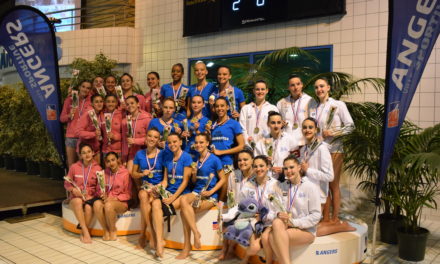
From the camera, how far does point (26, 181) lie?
8.07m

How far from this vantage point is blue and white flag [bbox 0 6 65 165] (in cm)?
524

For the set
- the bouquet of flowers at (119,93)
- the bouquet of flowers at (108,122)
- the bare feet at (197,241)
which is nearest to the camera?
the bare feet at (197,241)

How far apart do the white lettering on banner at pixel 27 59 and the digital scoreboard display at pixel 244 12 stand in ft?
12.8

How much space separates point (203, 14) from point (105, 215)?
17.3 feet

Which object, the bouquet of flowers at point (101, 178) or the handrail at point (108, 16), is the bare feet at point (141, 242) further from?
the handrail at point (108, 16)

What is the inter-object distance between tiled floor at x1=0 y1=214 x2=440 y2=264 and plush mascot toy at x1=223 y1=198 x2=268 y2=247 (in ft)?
2.00

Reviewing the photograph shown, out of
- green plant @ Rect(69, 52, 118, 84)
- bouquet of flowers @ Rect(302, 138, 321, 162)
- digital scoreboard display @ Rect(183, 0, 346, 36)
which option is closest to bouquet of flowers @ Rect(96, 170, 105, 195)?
bouquet of flowers @ Rect(302, 138, 321, 162)

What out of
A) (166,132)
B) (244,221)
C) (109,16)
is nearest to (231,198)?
(244,221)

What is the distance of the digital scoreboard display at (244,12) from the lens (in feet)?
21.7

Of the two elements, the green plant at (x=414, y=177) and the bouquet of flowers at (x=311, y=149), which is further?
the green plant at (x=414, y=177)

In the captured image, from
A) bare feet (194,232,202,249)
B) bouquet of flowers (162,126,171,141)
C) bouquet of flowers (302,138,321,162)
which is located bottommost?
bare feet (194,232,202,249)

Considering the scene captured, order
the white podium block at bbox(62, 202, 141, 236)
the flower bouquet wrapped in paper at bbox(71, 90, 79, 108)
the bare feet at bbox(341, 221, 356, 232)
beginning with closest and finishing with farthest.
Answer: the bare feet at bbox(341, 221, 356, 232) → the white podium block at bbox(62, 202, 141, 236) → the flower bouquet wrapped in paper at bbox(71, 90, 79, 108)

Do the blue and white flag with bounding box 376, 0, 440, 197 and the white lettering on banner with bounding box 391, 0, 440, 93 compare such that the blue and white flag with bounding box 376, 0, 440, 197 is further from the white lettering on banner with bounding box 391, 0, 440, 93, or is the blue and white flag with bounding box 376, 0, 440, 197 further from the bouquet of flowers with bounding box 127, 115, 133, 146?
the bouquet of flowers with bounding box 127, 115, 133, 146

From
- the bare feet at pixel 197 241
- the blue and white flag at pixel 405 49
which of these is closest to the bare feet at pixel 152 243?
the bare feet at pixel 197 241
